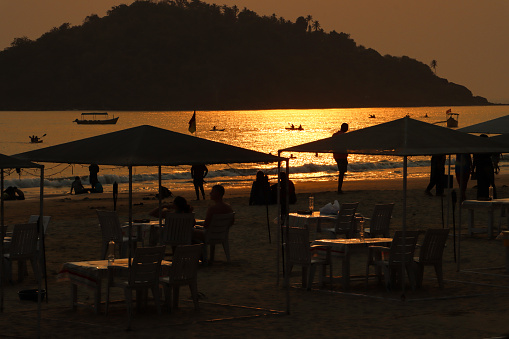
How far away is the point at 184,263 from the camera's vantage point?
32.3ft

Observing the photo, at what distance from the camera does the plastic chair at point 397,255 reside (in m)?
11.0

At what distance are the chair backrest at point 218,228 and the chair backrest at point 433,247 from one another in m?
3.54

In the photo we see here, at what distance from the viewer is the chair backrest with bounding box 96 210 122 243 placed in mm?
13483

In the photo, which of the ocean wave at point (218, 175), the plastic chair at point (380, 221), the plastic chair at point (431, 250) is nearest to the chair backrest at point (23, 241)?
the plastic chair at point (431, 250)

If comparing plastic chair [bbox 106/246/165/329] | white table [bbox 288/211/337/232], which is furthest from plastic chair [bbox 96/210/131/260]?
plastic chair [bbox 106/246/165/329]

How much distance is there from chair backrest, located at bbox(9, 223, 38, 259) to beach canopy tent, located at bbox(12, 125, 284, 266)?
85.6 inches

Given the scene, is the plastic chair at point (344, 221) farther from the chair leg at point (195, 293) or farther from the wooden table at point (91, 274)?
the chair leg at point (195, 293)

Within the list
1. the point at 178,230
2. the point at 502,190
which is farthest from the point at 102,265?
the point at 502,190

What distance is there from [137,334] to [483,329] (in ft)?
11.3

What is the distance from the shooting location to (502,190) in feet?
90.7

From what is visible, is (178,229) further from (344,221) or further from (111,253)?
(344,221)

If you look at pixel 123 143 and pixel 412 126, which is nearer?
pixel 123 143

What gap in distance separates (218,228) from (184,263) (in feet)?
12.7

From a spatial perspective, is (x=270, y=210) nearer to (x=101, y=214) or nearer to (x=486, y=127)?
(x=486, y=127)
